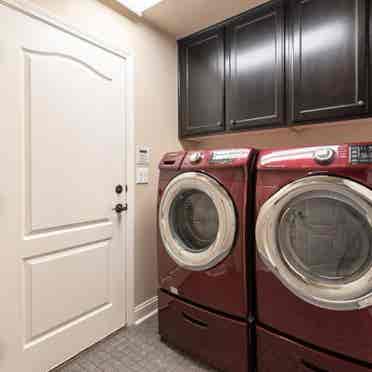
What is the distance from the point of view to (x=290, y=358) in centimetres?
120

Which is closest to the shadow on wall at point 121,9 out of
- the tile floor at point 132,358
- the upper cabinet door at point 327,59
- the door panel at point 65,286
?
the upper cabinet door at point 327,59

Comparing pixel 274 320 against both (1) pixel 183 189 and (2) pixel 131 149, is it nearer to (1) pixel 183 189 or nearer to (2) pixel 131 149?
(1) pixel 183 189

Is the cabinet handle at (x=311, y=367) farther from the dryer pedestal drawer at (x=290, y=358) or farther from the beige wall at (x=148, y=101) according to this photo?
the beige wall at (x=148, y=101)

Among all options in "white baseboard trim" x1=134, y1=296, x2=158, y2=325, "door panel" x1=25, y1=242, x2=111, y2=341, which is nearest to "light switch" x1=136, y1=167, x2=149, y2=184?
"door panel" x1=25, y1=242, x2=111, y2=341

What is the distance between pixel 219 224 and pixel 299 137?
1075 mm

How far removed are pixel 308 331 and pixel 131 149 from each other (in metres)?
1.51

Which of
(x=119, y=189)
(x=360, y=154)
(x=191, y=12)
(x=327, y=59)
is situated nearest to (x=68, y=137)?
(x=119, y=189)

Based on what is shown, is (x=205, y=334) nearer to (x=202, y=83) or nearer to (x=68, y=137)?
(x=68, y=137)

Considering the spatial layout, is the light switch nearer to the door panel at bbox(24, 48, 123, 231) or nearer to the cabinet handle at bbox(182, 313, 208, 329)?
the door panel at bbox(24, 48, 123, 231)

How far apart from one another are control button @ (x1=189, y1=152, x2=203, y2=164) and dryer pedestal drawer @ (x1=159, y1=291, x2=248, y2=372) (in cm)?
86

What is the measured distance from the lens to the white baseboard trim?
76.0 inches

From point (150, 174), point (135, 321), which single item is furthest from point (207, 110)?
point (135, 321)

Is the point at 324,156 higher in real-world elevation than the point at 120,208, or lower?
higher

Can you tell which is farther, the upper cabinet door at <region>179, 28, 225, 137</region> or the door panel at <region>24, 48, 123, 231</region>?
the upper cabinet door at <region>179, 28, 225, 137</region>
